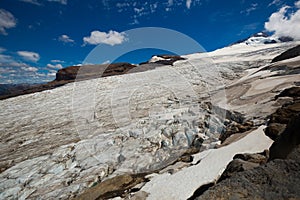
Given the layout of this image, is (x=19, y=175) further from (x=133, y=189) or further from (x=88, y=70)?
(x=88, y=70)

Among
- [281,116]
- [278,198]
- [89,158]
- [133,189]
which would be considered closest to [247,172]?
[278,198]

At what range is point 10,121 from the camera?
442 inches

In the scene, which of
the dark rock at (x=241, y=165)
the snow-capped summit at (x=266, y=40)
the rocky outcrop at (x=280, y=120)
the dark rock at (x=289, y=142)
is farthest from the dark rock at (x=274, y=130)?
the snow-capped summit at (x=266, y=40)

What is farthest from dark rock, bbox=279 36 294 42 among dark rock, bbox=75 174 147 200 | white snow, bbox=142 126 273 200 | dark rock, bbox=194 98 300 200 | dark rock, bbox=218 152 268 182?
dark rock, bbox=194 98 300 200

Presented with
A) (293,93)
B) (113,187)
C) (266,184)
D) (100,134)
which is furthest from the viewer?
(100,134)

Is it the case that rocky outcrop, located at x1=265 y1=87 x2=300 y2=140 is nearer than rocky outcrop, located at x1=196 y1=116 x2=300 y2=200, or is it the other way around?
rocky outcrop, located at x1=196 y1=116 x2=300 y2=200

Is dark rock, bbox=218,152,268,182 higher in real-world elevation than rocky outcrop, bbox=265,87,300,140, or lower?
lower

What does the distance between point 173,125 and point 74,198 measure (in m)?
4.43

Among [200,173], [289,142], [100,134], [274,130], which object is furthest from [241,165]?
[100,134]

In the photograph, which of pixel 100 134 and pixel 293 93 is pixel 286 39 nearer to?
pixel 293 93

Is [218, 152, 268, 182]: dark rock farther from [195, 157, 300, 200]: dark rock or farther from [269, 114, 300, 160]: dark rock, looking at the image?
[195, 157, 300, 200]: dark rock

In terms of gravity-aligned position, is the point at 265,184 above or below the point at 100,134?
above

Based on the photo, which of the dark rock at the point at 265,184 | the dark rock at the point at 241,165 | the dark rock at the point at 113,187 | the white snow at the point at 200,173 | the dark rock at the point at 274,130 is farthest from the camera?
the dark rock at the point at 274,130

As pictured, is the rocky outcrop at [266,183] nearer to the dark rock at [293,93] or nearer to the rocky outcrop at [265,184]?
the rocky outcrop at [265,184]
